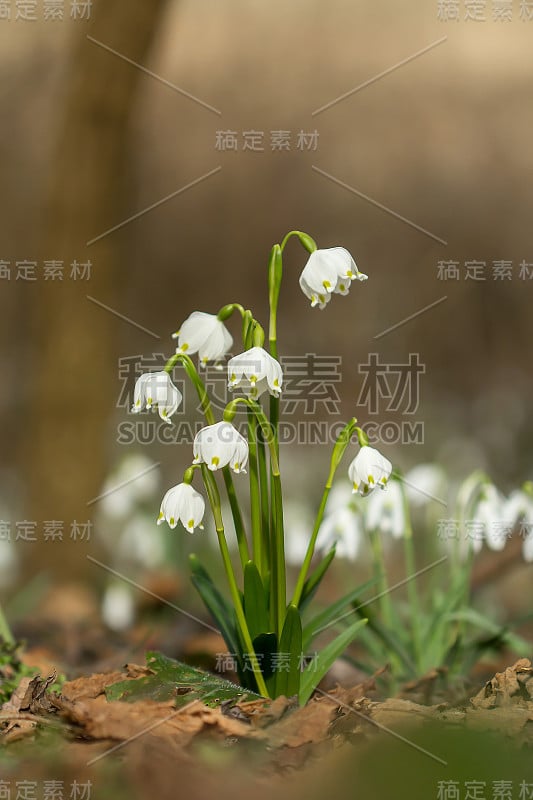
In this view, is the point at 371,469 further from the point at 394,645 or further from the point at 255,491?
the point at 394,645

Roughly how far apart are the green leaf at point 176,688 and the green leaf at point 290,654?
0.20 ft

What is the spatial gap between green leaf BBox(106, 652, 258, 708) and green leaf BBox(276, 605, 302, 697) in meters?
0.06

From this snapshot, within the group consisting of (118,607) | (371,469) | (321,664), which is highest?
Result: (371,469)

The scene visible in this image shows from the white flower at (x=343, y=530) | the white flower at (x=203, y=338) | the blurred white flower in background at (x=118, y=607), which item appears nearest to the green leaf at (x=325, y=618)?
the white flower at (x=343, y=530)

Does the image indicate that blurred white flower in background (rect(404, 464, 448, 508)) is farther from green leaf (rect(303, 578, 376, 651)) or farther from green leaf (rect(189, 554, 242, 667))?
green leaf (rect(189, 554, 242, 667))

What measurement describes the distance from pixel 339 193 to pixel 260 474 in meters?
3.79

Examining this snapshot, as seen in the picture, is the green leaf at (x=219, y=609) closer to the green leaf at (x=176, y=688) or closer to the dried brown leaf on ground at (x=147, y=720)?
the green leaf at (x=176, y=688)

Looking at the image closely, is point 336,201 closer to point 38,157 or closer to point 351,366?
point 351,366

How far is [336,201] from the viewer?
4812mm

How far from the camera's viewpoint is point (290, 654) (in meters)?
1.22

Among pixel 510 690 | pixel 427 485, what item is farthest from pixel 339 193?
pixel 510 690

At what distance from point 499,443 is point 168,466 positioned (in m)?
1.71

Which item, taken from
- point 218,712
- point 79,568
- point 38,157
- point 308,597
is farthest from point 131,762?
point 38,157

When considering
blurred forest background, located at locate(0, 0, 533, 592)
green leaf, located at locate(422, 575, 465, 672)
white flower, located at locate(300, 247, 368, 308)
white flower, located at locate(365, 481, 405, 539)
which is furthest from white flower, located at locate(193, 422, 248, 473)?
blurred forest background, located at locate(0, 0, 533, 592)
